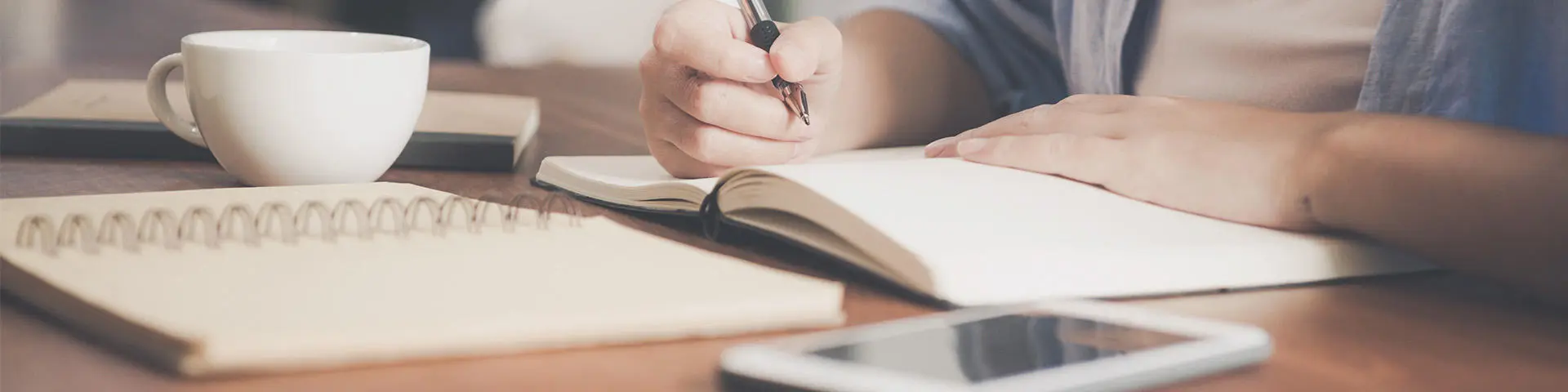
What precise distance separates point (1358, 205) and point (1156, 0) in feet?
1.81

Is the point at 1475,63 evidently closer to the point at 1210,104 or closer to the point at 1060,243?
the point at 1210,104

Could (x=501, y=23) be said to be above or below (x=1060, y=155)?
below

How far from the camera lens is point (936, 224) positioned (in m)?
0.47

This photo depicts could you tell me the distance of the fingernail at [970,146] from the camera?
68cm

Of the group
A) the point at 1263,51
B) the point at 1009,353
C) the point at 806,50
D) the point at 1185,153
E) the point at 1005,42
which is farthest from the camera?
the point at 1005,42

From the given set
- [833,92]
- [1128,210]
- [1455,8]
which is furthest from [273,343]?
[1455,8]

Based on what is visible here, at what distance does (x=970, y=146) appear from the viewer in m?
0.69

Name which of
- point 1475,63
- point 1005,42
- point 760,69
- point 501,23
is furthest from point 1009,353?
point 501,23

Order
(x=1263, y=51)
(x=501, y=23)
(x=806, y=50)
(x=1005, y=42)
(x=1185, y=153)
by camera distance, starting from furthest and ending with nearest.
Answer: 1. (x=501, y=23)
2. (x=1005, y=42)
3. (x=1263, y=51)
4. (x=806, y=50)
5. (x=1185, y=153)

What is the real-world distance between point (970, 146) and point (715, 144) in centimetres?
15

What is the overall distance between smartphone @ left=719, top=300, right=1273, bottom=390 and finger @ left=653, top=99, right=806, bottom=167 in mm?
354

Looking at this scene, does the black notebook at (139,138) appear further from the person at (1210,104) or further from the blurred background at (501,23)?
the blurred background at (501,23)

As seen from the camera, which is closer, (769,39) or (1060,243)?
(1060,243)

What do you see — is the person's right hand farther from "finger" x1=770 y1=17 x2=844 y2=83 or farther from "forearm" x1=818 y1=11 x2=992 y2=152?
"forearm" x1=818 y1=11 x2=992 y2=152
